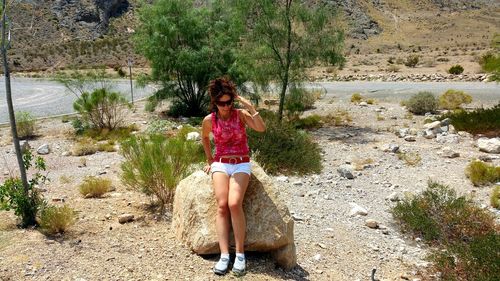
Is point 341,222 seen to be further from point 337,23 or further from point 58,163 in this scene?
point 337,23

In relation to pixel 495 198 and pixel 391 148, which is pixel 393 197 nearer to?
pixel 495 198

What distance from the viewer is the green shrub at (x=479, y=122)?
14477 mm

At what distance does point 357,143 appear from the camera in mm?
13914

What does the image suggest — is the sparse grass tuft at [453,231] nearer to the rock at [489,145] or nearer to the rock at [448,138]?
the rock at [489,145]

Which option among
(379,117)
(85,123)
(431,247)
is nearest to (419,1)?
(379,117)

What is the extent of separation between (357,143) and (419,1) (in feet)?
271

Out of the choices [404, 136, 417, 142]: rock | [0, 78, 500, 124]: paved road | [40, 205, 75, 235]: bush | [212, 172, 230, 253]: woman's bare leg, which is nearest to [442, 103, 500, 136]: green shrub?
[404, 136, 417, 142]: rock

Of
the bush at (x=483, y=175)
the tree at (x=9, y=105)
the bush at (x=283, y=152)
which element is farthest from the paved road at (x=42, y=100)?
the bush at (x=483, y=175)

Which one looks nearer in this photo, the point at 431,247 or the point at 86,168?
the point at 431,247

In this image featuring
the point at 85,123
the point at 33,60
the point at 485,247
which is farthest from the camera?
the point at 33,60

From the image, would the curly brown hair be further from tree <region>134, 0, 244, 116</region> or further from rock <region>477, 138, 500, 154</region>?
tree <region>134, 0, 244, 116</region>

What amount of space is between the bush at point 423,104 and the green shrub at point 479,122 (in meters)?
3.33

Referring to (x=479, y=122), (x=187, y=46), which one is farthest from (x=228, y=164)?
(x=187, y=46)

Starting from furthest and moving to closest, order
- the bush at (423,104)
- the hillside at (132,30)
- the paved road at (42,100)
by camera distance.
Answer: the hillside at (132,30) → the paved road at (42,100) → the bush at (423,104)
